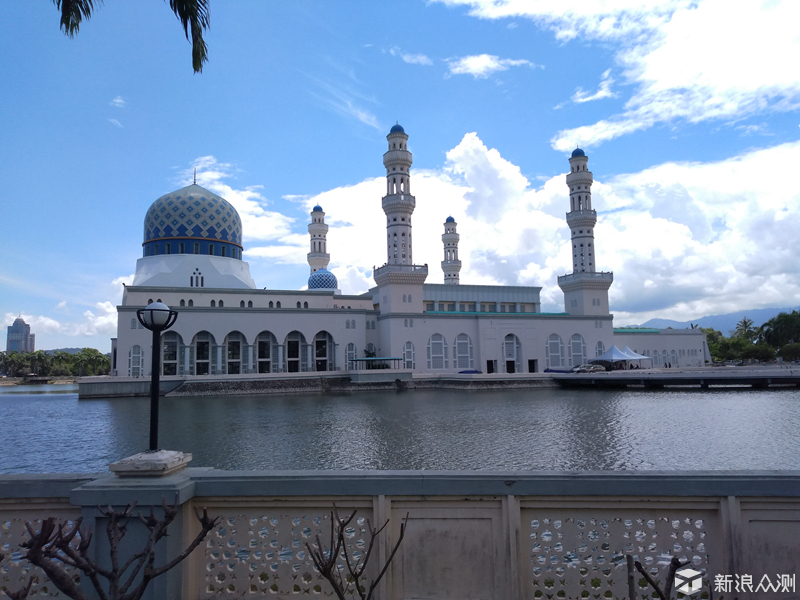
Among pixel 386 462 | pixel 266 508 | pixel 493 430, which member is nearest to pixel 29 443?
pixel 386 462

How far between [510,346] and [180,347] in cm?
2500

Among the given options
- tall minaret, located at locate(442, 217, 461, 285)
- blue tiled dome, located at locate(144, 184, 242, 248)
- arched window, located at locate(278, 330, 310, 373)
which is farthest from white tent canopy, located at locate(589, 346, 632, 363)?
blue tiled dome, located at locate(144, 184, 242, 248)

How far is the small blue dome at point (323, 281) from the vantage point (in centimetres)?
4884

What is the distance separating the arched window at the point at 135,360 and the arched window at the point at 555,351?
3069 centimetres

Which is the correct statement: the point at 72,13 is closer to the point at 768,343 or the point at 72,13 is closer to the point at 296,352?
the point at 296,352

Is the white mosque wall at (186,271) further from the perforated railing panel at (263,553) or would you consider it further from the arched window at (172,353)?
the perforated railing panel at (263,553)

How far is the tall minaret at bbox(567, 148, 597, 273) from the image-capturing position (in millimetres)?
47312

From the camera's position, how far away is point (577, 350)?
46.9 metres

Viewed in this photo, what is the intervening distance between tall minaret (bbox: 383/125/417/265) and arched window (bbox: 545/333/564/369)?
13639 mm

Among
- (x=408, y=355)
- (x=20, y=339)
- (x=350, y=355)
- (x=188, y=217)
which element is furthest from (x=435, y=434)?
(x=20, y=339)

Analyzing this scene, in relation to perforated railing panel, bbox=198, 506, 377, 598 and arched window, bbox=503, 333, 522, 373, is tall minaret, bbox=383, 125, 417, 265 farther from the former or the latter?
perforated railing panel, bbox=198, 506, 377, 598

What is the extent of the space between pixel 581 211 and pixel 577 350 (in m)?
11.8

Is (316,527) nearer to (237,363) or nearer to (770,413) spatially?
(770,413)

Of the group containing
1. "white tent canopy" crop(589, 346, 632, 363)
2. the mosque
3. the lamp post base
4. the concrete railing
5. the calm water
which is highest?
the mosque
